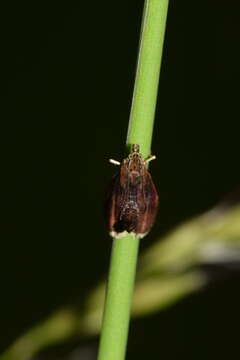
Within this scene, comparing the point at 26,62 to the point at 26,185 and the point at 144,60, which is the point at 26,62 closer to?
the point at 26,185

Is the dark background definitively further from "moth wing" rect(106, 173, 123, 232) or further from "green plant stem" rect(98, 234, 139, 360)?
"green plant stem" rect(98, 234, 139, 360)

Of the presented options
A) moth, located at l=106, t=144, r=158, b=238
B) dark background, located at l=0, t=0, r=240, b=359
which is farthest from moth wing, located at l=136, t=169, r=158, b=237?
dark background, located at l=0, t=0, r=240, b=359

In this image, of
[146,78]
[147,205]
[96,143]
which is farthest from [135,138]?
[96,143]

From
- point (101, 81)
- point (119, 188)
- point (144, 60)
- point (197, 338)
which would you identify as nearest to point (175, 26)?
point (101, 81)

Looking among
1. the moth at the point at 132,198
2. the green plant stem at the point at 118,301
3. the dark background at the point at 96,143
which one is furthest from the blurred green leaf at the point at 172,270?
the dark background at the point at 96,143

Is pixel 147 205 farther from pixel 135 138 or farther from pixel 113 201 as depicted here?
pixel 135 138

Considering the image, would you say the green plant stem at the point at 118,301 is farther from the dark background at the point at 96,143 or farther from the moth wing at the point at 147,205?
the dark background at the point at 96,143
